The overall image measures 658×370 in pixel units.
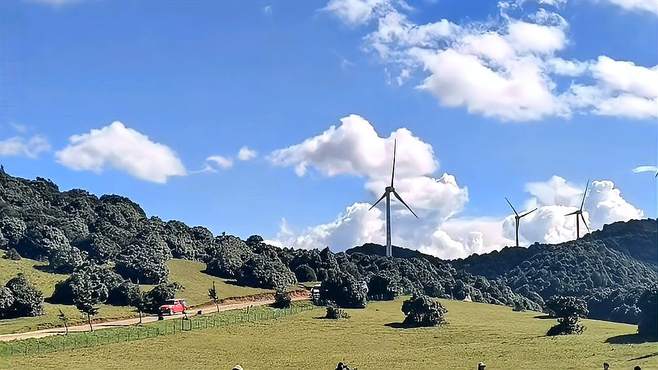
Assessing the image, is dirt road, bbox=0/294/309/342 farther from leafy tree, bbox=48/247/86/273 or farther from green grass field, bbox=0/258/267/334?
leafy tree, bbox=48/247/86/273

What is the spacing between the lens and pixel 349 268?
556 feet

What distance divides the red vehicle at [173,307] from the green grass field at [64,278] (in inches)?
169

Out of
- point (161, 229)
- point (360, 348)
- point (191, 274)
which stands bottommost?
point (360, 348)

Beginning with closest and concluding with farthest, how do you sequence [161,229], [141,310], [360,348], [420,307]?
[360,348] → [420,307] → [141,310] → [161,229]

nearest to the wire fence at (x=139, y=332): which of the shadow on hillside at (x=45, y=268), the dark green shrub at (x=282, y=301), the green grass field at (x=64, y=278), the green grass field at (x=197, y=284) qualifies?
the dark green shrub at (x=282, y=301)

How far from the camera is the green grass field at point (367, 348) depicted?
68.8m

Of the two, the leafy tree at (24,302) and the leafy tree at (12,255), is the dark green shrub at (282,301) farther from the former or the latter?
the leafy tree at (12,255)

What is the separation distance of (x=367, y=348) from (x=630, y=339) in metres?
25.9

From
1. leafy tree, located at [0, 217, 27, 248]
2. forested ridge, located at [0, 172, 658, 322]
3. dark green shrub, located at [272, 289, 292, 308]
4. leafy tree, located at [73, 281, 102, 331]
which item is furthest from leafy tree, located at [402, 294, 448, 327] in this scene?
leafy tree, located at [0, 217, 27, 248]

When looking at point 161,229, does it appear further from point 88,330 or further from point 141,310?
point 88,330

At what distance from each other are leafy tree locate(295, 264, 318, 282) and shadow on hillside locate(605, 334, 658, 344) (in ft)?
303

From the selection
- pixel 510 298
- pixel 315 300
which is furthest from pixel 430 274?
pixel 315 300

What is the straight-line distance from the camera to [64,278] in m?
134

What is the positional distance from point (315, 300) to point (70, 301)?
1487 inches
